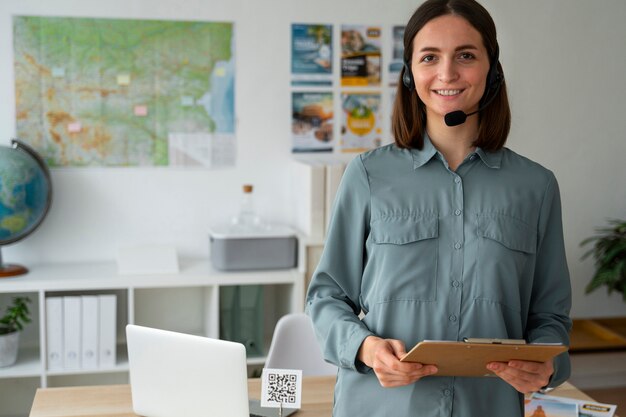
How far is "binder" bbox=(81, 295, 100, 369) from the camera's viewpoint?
11.2 ft

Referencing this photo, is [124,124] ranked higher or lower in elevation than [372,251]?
higher

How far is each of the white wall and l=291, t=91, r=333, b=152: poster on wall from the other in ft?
0.16

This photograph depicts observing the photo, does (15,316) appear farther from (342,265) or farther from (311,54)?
(342,265)

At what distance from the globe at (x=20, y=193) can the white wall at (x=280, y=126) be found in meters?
0.19

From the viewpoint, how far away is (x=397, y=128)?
1.55 m

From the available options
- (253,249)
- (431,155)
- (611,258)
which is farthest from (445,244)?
(611,258)

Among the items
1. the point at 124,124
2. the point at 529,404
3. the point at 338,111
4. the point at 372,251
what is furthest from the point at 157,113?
the point at 372,251

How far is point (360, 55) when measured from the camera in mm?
3896

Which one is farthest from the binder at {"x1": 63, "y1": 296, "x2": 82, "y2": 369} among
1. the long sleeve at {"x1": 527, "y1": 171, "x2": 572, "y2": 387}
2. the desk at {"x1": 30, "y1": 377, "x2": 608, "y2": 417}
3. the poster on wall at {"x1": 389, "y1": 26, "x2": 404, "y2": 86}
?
the long sleeve at {"x1": 527, "y1": 171, "x2": 572, "y2": 387}

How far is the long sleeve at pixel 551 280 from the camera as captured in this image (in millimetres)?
1480

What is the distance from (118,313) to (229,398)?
6.53 feet

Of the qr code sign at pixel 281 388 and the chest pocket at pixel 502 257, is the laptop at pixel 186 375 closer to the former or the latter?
the qr code sign at pixel 281 388

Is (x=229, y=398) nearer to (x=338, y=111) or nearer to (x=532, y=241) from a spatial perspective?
(x=532, y=241)

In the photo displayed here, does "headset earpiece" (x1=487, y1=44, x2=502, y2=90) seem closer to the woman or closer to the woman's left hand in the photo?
the woman
